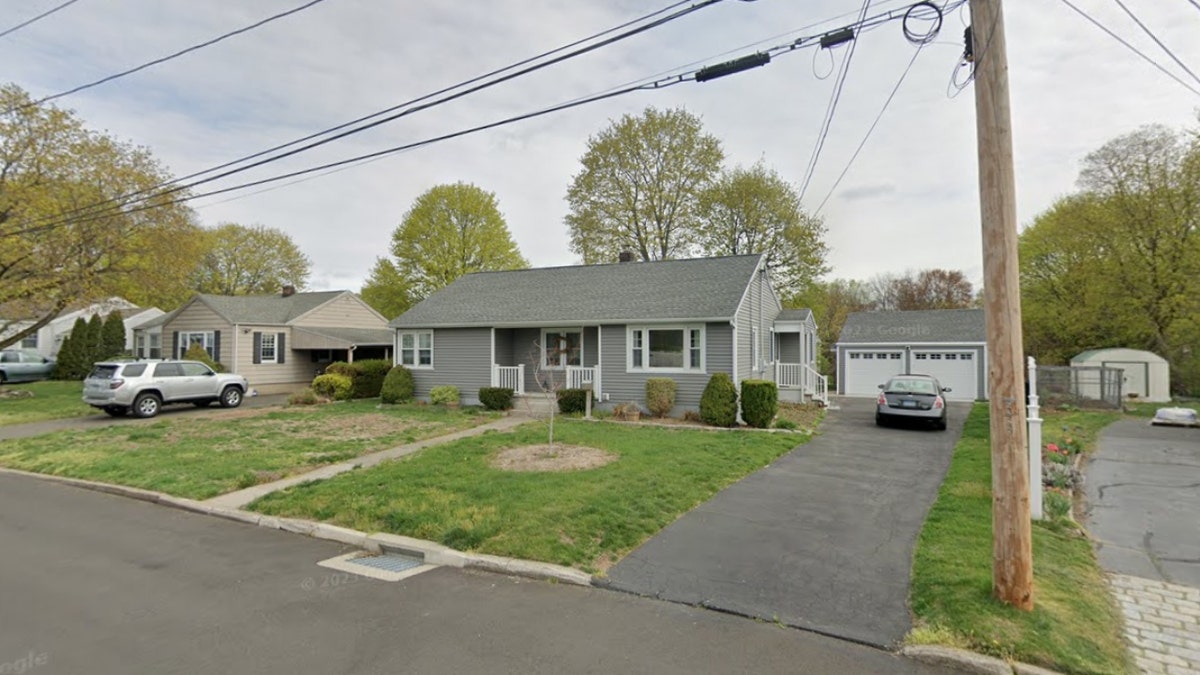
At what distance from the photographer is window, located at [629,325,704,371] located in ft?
52.4

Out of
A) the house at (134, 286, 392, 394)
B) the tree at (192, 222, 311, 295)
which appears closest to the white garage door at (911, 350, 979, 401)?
the house at (134, 286, 392, 394)

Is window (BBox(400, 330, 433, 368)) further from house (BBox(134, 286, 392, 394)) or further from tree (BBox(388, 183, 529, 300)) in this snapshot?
tree (BBox(388, 183, 529, 300))

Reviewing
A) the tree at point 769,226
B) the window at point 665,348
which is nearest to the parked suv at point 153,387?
the window at point 665,348

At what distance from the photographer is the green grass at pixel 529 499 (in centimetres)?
574

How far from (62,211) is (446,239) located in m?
19.2

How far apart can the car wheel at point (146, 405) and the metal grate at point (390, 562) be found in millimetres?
15777

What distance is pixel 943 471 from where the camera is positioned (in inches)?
368

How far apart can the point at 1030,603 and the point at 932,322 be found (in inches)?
959

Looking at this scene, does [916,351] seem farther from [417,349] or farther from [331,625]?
[331,625]

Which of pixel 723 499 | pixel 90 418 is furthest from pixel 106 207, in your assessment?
pixel 723 499

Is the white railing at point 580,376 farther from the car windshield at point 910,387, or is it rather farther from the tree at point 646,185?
the tree at point 646,185

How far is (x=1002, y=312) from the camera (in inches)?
164

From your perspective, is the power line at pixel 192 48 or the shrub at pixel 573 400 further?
the shrub at pixel 573 400

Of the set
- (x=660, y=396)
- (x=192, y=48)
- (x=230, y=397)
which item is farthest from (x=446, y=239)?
(x=192, y=48)
